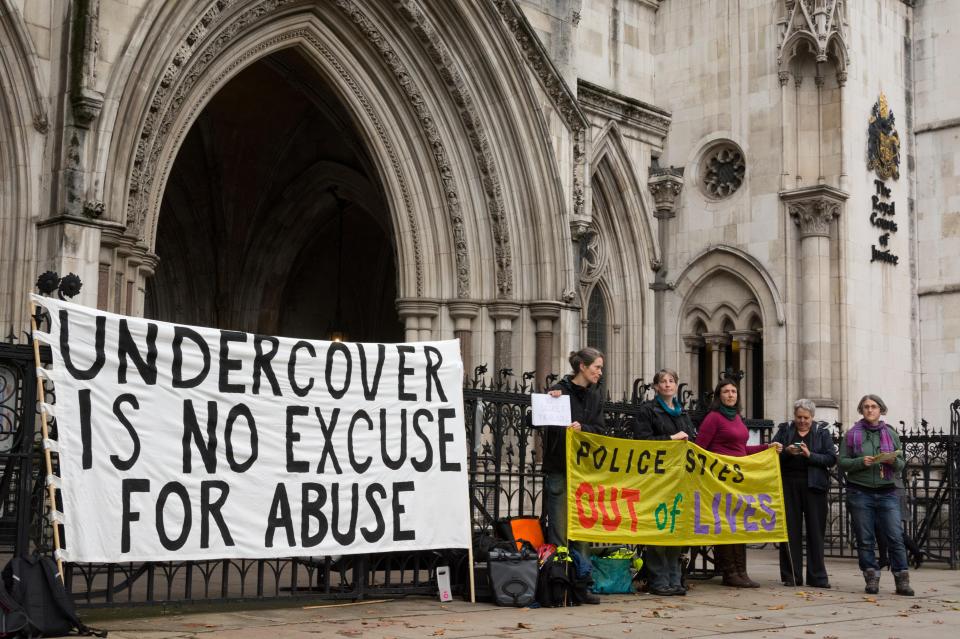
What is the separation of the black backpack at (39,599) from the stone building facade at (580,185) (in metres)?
7.31

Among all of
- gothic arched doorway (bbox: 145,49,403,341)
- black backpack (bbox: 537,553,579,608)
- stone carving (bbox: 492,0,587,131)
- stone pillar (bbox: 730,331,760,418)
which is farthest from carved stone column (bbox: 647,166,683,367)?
black backpack (bbox: 537,553,579,608)

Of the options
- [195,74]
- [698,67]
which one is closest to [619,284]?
[698,67]

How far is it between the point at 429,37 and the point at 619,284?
24.6ft

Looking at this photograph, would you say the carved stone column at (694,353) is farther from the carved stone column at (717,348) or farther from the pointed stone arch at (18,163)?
the pointed stone arch at (18,163)

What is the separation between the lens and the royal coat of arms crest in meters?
22.6

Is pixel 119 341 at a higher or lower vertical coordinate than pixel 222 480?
higher

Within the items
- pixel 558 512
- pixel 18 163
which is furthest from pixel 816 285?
pixel 18 163

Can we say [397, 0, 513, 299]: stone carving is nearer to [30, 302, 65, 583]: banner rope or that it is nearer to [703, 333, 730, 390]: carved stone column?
[703, 333, 730, 390]: carved stone column

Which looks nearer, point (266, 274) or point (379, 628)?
point (379, 628)

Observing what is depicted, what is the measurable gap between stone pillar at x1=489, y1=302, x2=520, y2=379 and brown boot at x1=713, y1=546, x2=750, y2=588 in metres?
7.03

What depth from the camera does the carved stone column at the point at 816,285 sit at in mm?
21609

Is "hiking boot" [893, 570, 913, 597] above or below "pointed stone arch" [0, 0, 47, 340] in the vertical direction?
below

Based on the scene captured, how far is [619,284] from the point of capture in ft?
77.9

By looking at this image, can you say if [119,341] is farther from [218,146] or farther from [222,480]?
[218,146]
